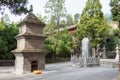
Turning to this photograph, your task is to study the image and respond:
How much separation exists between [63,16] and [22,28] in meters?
18.1

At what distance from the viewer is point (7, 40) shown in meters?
37.8

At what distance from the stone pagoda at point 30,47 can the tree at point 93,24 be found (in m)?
17.1

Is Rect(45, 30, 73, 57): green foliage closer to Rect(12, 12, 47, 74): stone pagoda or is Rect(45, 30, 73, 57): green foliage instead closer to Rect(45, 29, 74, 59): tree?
Rect(45, 29, 74, 59): tree

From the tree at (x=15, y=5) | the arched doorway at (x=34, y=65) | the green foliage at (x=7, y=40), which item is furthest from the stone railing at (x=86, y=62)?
the tree at (x=15, y=5)

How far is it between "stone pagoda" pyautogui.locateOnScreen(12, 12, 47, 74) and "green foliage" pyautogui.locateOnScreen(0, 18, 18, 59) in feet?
35.5

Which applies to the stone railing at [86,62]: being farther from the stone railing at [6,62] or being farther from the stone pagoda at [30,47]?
the stone railing at [6,62]

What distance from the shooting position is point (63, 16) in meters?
43.5

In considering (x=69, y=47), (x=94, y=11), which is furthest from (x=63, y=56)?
(x=94, y=11)

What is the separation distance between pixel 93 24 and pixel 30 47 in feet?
62.9

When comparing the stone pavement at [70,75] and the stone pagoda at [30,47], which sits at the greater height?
the stone pagoda at [30,47]

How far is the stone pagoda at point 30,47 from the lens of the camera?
24.5 metres

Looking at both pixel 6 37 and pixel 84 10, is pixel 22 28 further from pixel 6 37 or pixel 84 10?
pixel 84 10

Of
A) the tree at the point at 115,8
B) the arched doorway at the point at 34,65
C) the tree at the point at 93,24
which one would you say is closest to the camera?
the tree at the point at 115,8

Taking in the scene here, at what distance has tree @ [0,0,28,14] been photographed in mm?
13581
